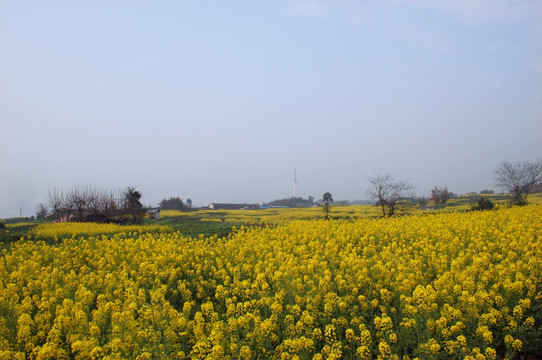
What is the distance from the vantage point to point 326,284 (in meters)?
6.28

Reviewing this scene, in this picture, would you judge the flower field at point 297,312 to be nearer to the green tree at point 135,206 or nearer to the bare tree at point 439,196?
the green tree at point 135,206

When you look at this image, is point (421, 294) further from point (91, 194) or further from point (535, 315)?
point (91, 194)

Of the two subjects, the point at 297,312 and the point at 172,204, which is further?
the point at 172,204

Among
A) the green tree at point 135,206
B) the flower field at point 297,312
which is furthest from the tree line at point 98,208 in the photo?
the flower field at point 297,312

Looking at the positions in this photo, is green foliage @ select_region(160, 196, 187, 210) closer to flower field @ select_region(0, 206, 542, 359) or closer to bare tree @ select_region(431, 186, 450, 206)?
bare tree @ select_region(431, 186, 450, 206)

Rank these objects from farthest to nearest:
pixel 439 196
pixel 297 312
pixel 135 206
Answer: pixel 439 196 → pixel 135 206 → pixel 297 312

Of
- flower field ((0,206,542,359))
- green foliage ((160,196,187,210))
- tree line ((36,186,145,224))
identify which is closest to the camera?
flower field ((0,206,542,359))

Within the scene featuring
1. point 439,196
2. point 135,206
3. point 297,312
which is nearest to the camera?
point 297,312

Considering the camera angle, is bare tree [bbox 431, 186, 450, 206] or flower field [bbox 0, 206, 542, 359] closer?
flower field [bbox 0, 206, 542, 359]

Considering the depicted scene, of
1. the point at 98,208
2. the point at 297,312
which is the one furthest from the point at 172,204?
the point at 297,312

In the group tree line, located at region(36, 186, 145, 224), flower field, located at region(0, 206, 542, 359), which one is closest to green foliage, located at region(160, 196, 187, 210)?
tree line, located at region(36, 186, 145, 224)

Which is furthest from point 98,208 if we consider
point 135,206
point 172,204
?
point 172,204

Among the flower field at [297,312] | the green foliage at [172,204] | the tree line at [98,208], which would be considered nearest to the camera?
the flower field at [297,312]

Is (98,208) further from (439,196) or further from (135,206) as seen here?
(439,196)
